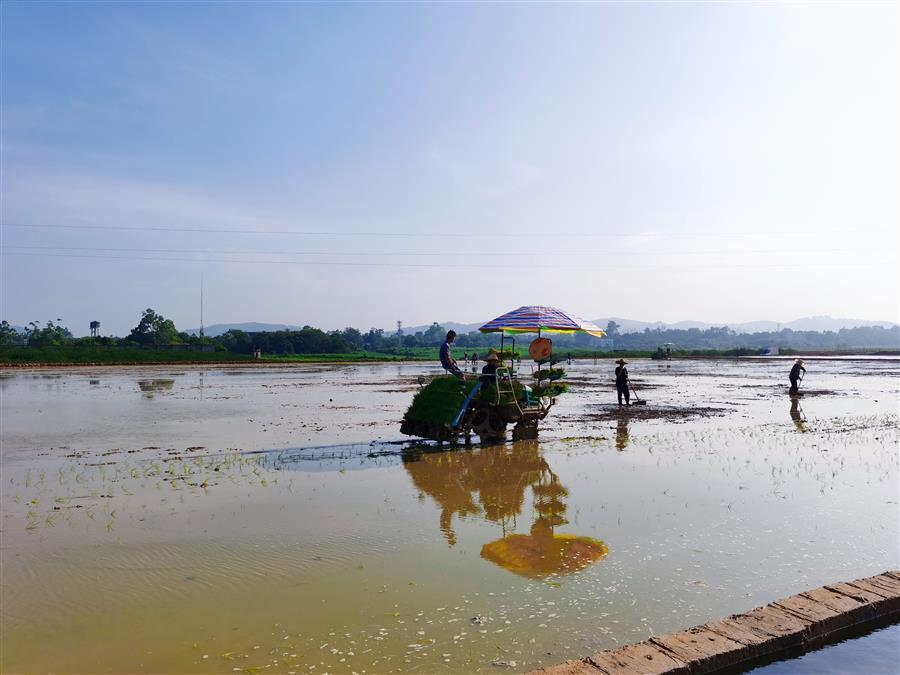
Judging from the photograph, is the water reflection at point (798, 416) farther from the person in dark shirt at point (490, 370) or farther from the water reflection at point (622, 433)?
the person in dark shirt at point (490, 370)

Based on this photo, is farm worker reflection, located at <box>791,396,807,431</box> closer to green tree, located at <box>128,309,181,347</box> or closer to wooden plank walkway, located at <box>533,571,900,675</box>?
wooden plank walkway, located at <box>533,571,900,675</box>

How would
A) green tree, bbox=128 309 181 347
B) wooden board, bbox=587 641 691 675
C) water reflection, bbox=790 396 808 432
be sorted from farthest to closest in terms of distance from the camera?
green tree, bbox=128 309 181 347 → water reflection, bbox=790 396 808 432 → wooden board, bbox=587 641 691 675

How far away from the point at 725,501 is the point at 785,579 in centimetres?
317

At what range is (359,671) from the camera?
15.9ft

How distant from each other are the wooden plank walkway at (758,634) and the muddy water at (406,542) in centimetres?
50

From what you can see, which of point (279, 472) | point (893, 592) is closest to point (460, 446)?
point (279, 472)

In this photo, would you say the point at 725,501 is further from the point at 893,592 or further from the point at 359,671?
the point at 359,671

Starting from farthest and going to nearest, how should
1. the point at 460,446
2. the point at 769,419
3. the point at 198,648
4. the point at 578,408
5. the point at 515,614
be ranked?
the point at 578,408, the point at 769,419, the point at 460,446, the point at 515,614, the point at 198,648

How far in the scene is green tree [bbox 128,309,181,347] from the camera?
281 feet

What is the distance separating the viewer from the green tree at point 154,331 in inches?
3369

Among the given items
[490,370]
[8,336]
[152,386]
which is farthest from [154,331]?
[490,370]

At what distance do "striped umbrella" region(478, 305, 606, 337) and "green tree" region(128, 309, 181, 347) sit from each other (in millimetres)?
78620

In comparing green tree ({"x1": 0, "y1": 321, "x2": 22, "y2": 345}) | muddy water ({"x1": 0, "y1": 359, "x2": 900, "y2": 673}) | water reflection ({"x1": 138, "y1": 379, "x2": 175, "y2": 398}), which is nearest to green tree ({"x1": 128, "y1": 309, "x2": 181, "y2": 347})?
green tree ({"x1": 0, "y1": 321, "x2": 22, "y2": 345})

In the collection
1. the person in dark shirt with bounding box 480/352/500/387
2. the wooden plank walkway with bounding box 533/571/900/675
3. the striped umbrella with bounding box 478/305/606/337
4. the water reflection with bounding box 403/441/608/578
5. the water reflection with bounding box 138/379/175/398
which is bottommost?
the water reflection with bounding box 403/441/608/578
